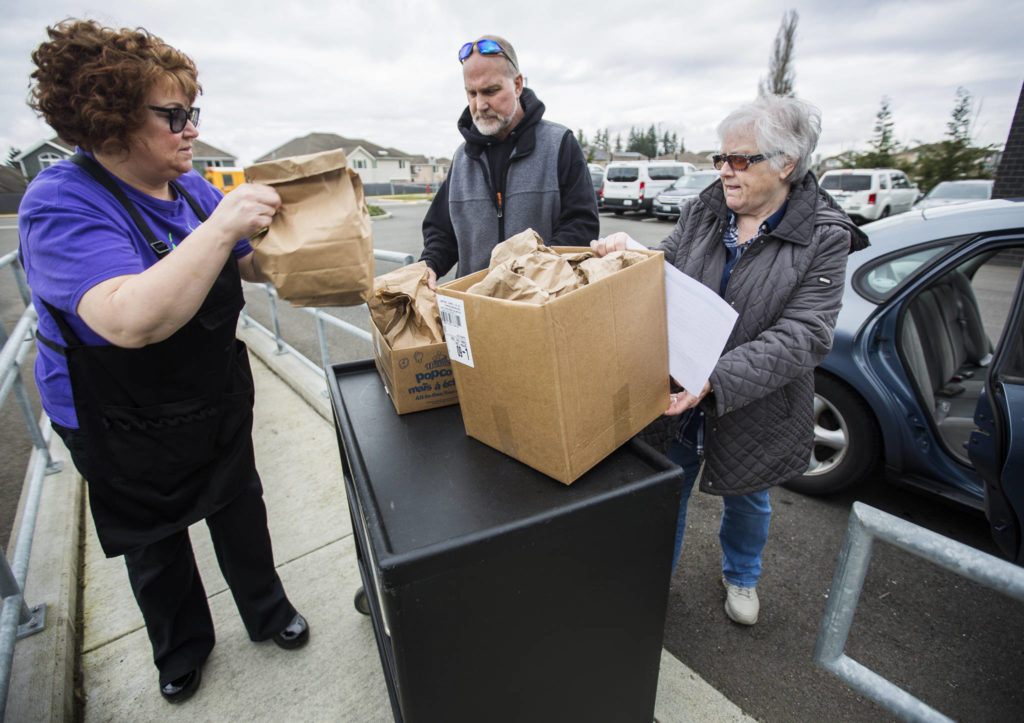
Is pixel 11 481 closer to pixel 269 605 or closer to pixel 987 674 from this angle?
pixel 269 605

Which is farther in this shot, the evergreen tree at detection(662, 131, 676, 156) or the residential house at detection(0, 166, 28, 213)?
the evergreen tree at detection(662, 131, 676, 156)

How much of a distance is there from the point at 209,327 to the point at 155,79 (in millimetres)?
594

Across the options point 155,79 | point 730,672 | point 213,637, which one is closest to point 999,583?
point 730,672

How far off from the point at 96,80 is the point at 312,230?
0.57 meters

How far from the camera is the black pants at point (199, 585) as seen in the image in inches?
65.3

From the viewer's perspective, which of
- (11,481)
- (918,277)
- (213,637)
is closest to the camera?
(213,637)

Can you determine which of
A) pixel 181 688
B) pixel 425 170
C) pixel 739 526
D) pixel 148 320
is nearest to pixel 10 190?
pixel 425 170

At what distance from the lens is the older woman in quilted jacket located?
150cm

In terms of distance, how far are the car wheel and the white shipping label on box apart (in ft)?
6.95

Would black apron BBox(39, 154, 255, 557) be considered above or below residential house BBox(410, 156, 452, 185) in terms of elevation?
above

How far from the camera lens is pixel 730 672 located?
76.7 inches

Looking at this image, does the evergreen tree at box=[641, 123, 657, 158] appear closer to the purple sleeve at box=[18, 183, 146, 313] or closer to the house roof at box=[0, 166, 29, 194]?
the house roof at box=[0, 166, 29, 194]

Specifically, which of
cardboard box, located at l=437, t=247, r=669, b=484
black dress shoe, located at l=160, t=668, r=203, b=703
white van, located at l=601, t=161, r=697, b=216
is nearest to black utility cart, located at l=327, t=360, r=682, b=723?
cardboard box, located at l=437, t=247, r=669, b=484

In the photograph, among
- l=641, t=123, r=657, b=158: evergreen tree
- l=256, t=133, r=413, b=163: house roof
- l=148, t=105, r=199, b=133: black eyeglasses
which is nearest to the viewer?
l=148, t=105, r=199, b=133: black eyeglasses
